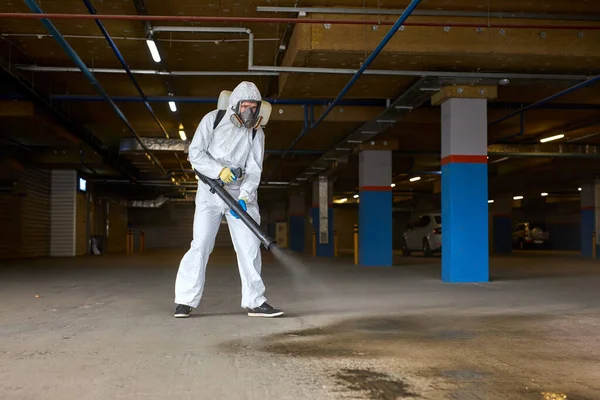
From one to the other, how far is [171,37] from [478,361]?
377 inches

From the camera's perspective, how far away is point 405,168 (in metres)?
26.9

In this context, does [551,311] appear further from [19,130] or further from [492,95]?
[19,130]

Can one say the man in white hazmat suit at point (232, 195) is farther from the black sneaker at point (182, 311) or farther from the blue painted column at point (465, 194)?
the blue painted column at point (465, 194)

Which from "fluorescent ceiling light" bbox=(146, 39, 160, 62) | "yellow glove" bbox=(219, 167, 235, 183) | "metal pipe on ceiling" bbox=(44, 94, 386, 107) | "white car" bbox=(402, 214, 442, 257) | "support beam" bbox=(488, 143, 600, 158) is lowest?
"white car" bbox=(402, 214, 442, 257)

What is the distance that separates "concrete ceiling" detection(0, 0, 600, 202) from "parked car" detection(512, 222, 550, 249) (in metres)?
16.5

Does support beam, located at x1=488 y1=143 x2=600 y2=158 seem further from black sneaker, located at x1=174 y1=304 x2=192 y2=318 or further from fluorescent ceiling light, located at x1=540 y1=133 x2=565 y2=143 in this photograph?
black sneaker, located at x1=174 y1=304 x2=192 y2=318

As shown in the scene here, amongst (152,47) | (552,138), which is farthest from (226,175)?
(552,138)

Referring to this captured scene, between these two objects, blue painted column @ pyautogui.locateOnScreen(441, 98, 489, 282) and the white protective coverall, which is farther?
blue painted column @ pyautogui.locateOnScreen(441, 98, 489, 282)

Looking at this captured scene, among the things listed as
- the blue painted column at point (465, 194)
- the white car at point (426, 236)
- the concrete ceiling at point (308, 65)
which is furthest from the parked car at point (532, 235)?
the blue painted column at point (465, 194)

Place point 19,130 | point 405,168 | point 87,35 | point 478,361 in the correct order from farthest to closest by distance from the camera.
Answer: point 405,168 → point 19,130 → point 87,35 → point 478,361

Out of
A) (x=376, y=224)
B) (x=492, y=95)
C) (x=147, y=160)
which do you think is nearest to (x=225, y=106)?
(x=492, y=95)

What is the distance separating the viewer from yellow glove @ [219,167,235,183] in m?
6.27

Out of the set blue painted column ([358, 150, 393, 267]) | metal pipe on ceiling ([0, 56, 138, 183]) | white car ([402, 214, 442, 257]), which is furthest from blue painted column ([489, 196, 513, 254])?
metal pipe on ceiling ([0, 56, 138, 183])

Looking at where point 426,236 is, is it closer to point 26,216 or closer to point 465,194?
point 465,194
